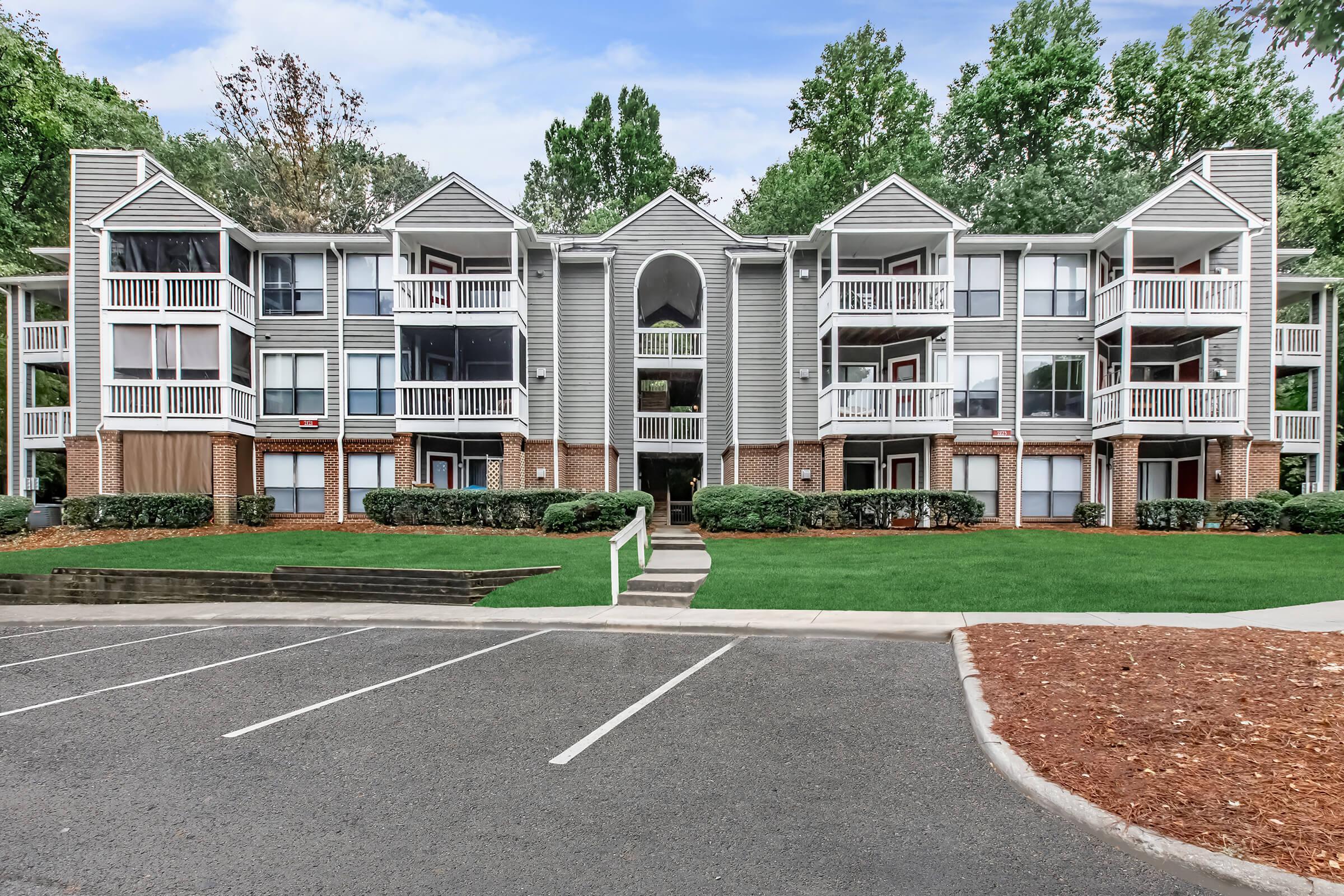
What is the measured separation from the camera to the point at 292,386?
22922mm

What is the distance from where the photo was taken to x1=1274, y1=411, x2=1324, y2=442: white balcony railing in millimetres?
22922

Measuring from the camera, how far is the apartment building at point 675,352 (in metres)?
21.0

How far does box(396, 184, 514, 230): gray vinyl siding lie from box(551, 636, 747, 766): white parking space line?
56.4 ft

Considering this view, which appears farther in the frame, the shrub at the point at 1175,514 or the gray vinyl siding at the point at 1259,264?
the gray vinyl siding at the point at 1259,264

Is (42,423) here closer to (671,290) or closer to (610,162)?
(671,290)

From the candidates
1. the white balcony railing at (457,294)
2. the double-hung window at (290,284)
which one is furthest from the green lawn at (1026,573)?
the double-hung window at (290,284)

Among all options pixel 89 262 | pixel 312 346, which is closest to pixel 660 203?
pixel 312 346

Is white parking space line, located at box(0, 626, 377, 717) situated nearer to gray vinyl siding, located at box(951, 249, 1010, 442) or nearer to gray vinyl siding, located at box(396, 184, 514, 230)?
gray vinyl siding, located at box(396, 184, 514, 230)

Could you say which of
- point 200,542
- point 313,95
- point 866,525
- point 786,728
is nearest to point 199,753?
point 786,728

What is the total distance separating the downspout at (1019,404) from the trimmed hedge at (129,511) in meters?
24.9

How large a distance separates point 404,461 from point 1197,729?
20.4 m

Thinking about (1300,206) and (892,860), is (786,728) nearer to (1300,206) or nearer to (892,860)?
(892,860)

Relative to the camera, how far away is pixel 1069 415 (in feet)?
74.9

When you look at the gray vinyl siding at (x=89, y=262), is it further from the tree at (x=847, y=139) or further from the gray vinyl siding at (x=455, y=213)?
the tree at (x=847, y=139)
